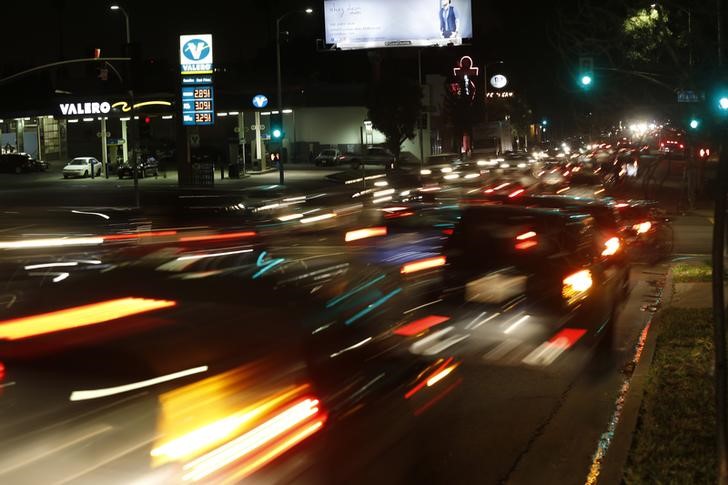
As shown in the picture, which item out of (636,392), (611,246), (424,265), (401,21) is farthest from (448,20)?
(636,392)

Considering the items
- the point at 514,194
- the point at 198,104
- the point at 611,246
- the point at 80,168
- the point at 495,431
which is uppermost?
the point at 198,104

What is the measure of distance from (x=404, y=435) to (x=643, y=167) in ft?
170

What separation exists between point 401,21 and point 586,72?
38.3 metres

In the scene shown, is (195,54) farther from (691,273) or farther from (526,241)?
(526,241)

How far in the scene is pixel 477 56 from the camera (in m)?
116

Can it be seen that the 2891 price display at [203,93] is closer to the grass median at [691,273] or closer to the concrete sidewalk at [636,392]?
the grass median at [691,273]

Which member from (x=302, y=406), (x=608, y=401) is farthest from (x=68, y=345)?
(x=608, y=401)

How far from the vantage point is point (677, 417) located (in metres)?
7.28

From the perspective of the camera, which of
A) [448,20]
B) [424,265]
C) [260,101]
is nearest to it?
[424,265]

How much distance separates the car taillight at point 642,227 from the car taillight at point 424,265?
9.41 m

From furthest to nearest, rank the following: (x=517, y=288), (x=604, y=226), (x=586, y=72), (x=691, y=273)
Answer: (x=586, y=72)
(x=691, y=273)
(x=604, y=226)
(x=517, y=288)

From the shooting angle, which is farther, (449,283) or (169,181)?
(169,181)

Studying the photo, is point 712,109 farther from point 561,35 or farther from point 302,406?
point 561,35

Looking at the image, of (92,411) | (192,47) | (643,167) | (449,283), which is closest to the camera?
(92,411)
